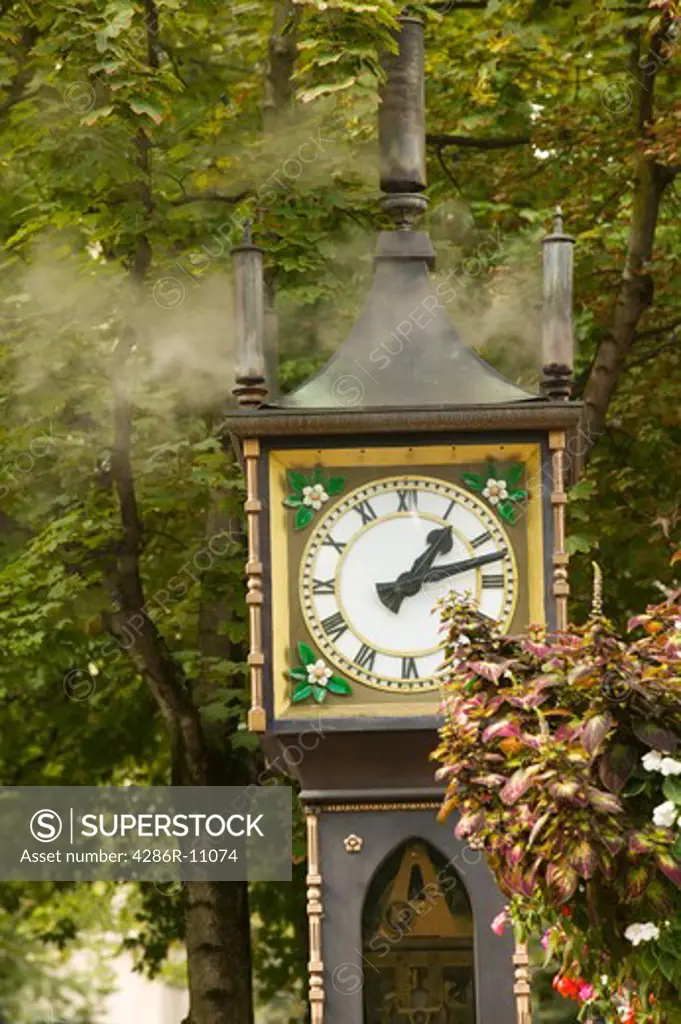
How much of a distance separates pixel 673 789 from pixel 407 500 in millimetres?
2165

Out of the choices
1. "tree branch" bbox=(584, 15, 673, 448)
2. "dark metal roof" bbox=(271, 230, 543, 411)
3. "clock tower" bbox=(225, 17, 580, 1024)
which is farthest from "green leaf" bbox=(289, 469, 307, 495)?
"tree branch" bbox=(584, 15, 673, 448)

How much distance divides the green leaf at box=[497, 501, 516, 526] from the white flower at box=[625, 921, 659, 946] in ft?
6.76

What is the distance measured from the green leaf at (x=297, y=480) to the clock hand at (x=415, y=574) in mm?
409

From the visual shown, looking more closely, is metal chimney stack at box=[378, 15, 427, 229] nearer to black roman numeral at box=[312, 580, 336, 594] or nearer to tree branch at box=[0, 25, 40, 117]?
black roman numeral at box=[312, 580, 336, 594]

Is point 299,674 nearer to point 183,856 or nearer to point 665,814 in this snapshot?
point 665,814

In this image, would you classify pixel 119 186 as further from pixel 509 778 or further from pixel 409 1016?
pixel 509 778

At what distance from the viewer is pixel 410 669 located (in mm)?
9023

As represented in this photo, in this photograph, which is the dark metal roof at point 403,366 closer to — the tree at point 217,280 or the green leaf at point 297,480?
the green leaf at point 297,480

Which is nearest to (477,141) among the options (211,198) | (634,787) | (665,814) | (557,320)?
(211,198)

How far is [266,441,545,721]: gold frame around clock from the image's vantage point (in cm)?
898

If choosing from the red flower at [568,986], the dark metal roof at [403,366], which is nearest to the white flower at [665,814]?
the red flower at [568,986]

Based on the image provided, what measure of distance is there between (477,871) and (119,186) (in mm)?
5813

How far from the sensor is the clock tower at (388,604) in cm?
897

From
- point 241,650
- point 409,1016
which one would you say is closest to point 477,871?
point 409,1016
